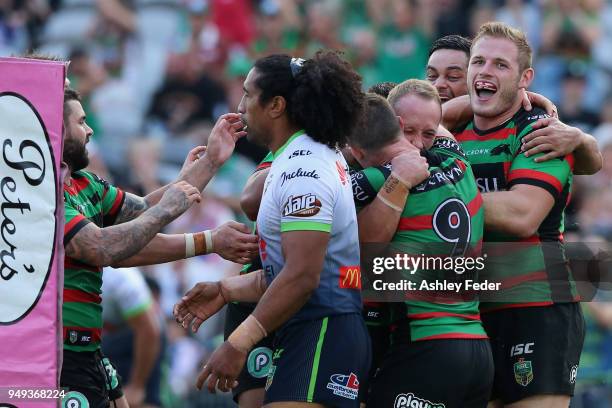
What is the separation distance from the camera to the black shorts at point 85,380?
20.6 ft

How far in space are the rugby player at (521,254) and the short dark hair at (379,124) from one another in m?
0.77

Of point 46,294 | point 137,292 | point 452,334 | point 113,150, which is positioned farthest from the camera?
point 113,150

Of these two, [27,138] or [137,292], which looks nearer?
[27,138]

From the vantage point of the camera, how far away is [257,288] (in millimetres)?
6176

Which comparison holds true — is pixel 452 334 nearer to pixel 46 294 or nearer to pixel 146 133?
pixel 46 294

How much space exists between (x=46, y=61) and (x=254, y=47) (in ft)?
Answer: 31.3

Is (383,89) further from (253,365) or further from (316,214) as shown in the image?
(253,365)

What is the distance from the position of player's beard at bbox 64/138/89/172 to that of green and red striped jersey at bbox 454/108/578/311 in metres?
2.28

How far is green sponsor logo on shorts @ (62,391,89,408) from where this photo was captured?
6285 millimetres

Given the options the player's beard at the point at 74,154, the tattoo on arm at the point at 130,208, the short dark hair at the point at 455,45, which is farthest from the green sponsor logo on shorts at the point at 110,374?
the short dark hair at the point at 455,45

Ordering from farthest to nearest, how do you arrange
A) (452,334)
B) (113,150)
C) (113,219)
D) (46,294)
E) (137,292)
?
(113,150), (137,292), (113,219), (452,334), (46,294)

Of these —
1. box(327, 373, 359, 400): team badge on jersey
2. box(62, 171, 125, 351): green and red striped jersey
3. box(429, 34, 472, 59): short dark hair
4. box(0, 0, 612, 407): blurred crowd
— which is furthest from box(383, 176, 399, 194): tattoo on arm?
box(0, 0, 612, 407): blurred crowd

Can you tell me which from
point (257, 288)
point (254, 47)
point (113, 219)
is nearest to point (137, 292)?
point (113, 219)

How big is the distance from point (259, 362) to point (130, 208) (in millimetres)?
1188
